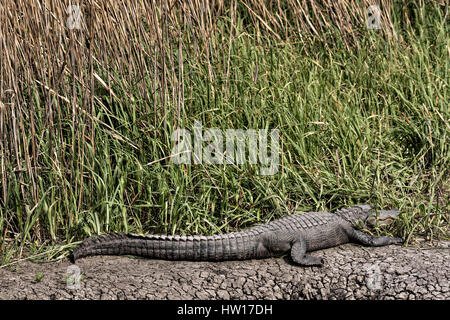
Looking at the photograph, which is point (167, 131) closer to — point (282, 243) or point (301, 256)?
point (282, 243)

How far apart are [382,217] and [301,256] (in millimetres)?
617

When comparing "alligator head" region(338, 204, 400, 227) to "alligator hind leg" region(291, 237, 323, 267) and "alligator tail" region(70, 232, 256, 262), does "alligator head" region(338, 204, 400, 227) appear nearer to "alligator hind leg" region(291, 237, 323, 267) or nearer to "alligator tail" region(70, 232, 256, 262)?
"alligator hind leg" region(291, 237, 323, 267)

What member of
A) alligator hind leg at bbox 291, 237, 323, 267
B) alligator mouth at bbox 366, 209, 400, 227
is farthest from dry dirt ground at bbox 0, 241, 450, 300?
alligator mouth at bbox 366, 209, 400, 227

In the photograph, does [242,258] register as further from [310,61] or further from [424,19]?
[424,19]

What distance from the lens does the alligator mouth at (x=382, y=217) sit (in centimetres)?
425

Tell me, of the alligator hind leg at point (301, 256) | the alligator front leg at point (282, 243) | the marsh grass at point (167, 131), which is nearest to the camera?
the alligator hind leg at point (301, 256)

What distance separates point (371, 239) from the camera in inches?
164

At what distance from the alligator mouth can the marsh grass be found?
0.25 feet

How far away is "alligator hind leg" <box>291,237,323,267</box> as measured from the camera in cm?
395

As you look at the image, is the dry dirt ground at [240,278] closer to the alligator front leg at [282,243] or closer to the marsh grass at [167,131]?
the alligator front leg at [282,243]

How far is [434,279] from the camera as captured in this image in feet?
12.0

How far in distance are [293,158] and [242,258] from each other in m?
0.92

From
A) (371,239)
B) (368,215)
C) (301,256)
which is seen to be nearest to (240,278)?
(301,256)

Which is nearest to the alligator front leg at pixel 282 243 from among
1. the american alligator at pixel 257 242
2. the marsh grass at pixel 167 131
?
the american alligator at pixel 257 242
